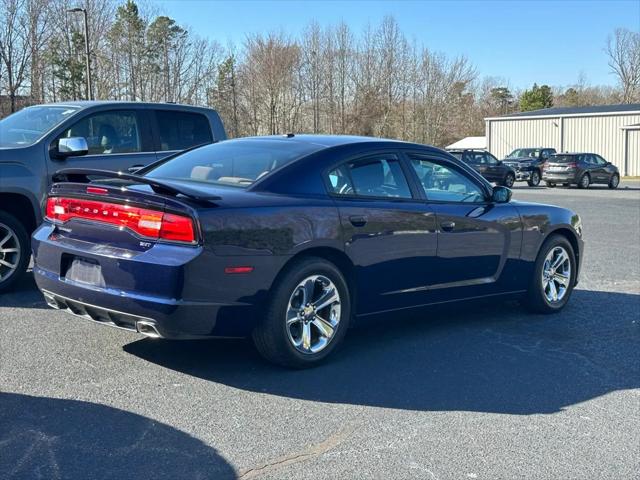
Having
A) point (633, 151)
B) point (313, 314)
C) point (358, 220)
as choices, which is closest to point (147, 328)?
point (313, 314)

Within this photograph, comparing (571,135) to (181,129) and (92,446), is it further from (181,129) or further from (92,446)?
(92,446)

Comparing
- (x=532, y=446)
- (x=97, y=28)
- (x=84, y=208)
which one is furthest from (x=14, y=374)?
(x=97, y=28)

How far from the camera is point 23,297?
688 centimetres

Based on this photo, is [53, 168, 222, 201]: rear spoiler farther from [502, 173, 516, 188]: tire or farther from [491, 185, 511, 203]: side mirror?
[502, 173, 516, 188]: tire

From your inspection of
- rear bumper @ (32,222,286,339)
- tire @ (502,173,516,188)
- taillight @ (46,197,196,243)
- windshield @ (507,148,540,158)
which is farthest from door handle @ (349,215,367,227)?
windshield @ (507,148,540,158)

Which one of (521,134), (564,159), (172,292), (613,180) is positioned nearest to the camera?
(172,292)

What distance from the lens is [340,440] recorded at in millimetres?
3895

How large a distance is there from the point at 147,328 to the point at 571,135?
50.3 meters

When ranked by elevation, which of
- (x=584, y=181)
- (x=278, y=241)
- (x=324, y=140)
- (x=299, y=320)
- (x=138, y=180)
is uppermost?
(x=584, y=181)

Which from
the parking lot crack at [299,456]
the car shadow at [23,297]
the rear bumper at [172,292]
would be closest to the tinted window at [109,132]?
the car shadow at [23,297]

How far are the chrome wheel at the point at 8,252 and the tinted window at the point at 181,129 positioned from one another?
6.23ft

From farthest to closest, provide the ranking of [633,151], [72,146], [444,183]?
[633,151] < [72,146] < [444,183]

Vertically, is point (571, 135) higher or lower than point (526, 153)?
higher

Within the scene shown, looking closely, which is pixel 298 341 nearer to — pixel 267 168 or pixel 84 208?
pixel 267 168
